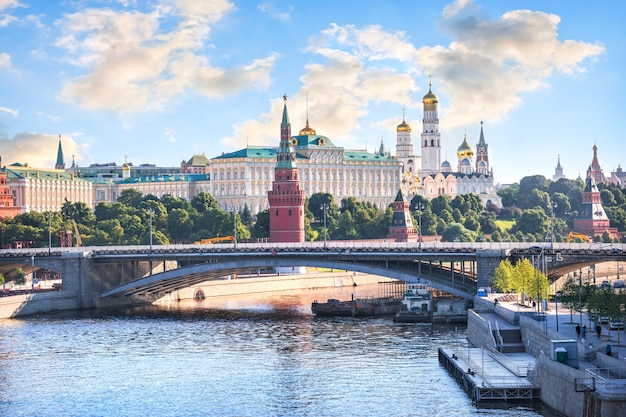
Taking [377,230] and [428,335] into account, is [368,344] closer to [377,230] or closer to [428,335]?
[428,335]

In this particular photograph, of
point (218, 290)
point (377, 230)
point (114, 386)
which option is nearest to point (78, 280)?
point (218, 290)

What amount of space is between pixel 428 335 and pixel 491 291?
26.3 feet

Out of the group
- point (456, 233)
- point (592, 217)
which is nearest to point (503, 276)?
point (456, 233)

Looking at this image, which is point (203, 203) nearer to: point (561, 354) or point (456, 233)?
point (456, 233)

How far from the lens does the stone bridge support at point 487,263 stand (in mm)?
92562

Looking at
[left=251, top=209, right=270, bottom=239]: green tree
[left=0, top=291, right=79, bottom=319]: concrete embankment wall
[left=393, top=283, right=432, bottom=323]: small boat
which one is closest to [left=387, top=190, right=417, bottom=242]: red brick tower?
[left=251, top=209, right=270, bottom=239]: green tree

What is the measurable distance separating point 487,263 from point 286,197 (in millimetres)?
60583

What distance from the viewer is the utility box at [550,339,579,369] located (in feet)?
175

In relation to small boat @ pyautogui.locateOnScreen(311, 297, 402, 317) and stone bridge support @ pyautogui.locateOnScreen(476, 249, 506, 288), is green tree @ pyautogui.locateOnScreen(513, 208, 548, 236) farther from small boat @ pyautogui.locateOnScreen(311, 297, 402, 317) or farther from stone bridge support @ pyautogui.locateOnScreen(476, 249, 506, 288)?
stone bridge support @ pyautogui.locateOnScreen(476, 249, 506, 288)

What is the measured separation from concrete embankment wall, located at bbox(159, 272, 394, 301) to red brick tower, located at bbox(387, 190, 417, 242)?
1091 inches

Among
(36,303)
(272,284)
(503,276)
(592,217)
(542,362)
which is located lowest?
(542,362)

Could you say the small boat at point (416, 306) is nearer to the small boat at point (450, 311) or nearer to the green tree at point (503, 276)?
the small boat at point (450, 311)

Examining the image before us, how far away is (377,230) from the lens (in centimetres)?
17788

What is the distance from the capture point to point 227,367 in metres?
71.7
